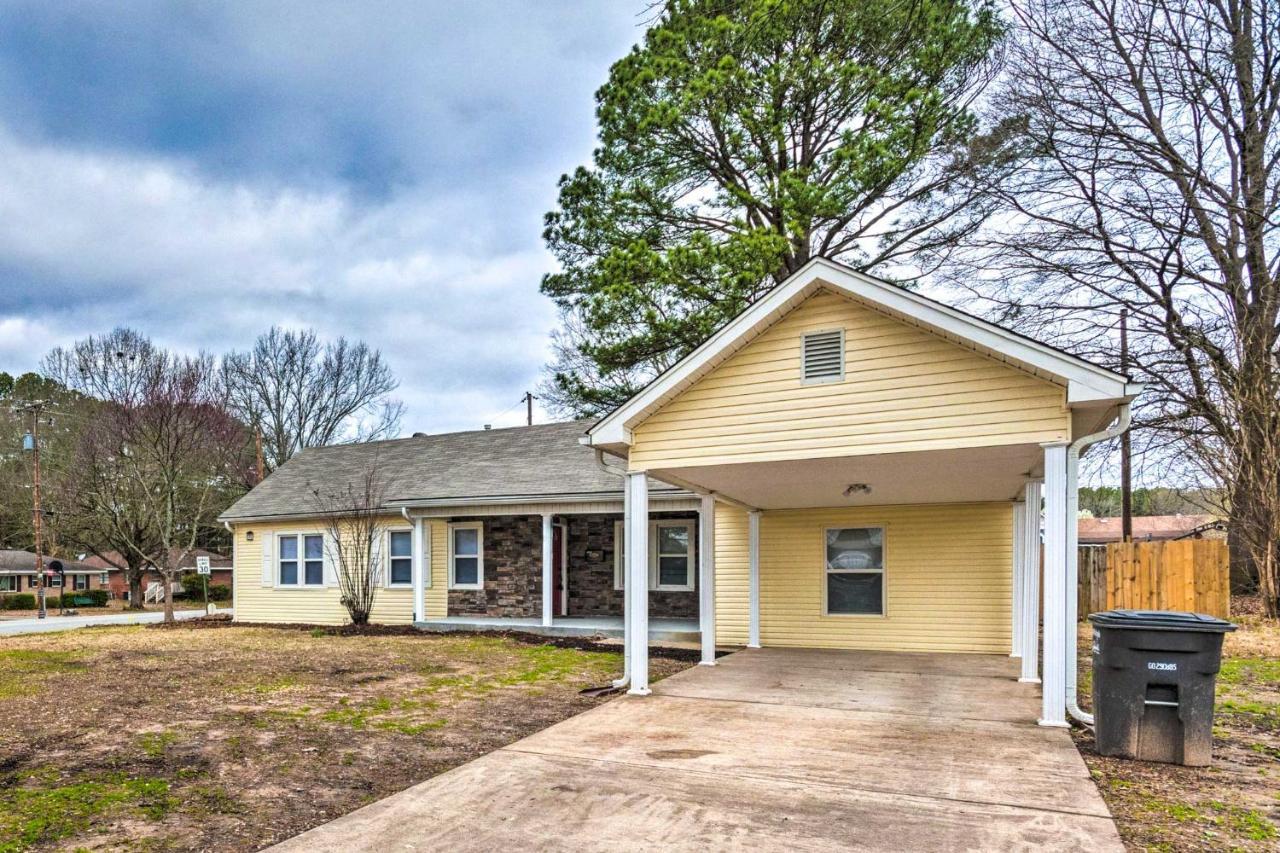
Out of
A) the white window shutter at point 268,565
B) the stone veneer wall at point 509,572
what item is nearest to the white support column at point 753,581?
the stone veneer wall at point 509,572

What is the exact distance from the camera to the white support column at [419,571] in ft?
47.1

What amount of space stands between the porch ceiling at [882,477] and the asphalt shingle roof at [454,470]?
2721 mm

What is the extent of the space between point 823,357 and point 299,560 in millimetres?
13090

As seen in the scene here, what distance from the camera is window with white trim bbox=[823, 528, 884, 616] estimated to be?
37.4 feet

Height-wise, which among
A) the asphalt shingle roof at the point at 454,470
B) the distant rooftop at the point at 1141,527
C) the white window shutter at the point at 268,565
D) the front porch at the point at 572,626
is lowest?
the distant rooftop at the point at 1141,527

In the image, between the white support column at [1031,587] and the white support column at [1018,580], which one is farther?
the white support column at [1018,580]

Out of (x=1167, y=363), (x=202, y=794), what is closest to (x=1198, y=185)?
(x=1167, y=363)

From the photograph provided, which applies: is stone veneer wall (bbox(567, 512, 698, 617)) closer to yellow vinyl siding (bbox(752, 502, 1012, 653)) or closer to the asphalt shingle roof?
the asphalt shingle roof

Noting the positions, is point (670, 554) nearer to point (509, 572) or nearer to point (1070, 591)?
point (509, 572)

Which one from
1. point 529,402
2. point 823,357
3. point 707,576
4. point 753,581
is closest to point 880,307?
point 823,357

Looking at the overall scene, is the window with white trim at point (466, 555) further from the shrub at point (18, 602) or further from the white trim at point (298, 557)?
the shrub at point (18, 602)

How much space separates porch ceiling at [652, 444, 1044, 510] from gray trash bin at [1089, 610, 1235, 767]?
5.59ft

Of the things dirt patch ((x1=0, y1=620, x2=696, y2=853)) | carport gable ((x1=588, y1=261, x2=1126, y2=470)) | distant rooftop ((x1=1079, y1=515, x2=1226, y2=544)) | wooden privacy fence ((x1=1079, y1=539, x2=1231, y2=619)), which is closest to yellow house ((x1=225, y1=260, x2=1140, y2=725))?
carport gable ((x1=588, y1=261, x2=1126, y2=470))

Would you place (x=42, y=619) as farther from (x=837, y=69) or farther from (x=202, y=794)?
(x=837, y=69)
